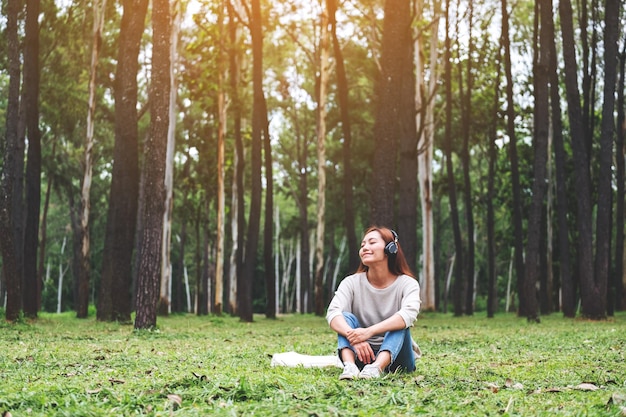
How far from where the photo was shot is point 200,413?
4.83 metres

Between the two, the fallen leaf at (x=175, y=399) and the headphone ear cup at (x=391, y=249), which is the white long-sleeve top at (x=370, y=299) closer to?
the headphone ear cup at (x=391, y=249)

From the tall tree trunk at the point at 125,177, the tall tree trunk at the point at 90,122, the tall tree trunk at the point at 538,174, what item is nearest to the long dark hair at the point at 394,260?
the tall tree trunk at the point at 125,177

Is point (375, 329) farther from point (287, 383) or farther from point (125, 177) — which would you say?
point (125, 177)

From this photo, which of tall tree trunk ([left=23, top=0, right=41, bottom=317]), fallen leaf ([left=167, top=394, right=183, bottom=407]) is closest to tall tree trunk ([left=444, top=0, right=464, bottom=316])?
tall tree trunk ([left=23, top=0, right=41, bottom=317])

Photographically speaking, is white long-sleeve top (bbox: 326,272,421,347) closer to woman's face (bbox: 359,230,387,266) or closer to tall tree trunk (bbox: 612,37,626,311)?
woman's face (bbox: 359,230,387,266)

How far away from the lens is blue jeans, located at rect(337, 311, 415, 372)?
674 cm

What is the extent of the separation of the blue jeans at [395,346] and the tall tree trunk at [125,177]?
11.3 metres

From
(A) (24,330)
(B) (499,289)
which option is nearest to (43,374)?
(A) (24,330)

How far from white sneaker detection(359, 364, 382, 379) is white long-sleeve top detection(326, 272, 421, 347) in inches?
23.0

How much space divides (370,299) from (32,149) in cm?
1376

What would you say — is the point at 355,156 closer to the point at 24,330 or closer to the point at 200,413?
the point at 24,330

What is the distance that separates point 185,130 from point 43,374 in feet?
107

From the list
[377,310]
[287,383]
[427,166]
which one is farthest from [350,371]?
[427,166]

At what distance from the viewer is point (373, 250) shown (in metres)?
7.04
